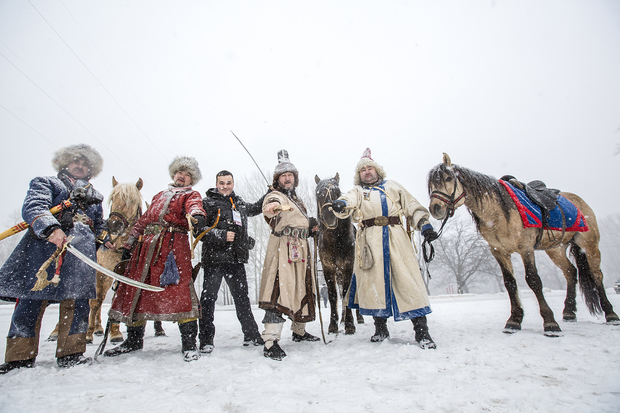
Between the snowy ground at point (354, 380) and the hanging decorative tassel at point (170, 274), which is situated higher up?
the hanging decorative tassel at point (170, 274)

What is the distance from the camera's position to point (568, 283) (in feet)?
A: 14.2

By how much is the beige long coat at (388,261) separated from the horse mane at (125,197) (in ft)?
10.0

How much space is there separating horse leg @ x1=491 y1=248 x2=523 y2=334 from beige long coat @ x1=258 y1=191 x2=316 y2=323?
2.23 meters

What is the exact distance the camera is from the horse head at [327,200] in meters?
3.20

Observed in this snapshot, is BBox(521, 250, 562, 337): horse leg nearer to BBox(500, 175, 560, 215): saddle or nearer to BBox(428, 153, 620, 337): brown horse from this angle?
BBox(428, 153, 620, 337): brown horse

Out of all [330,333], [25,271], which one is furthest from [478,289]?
[25,271]

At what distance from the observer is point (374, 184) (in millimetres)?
3434

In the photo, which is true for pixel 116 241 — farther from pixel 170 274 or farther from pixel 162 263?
pixel 170 274

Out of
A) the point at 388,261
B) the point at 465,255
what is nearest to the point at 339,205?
the point at 388,261

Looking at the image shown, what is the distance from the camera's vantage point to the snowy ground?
147cm

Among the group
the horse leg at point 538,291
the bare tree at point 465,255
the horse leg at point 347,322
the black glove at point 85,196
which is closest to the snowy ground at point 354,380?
the horse leg at point 538,291

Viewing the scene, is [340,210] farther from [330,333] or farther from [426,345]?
[330,333]

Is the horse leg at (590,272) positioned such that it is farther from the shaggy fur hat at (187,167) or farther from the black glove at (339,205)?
the shaggy fur hat at (187,167)

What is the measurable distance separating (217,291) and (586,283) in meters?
5.05
